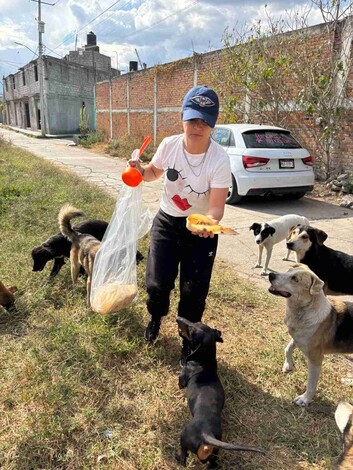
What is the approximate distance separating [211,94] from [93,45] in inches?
1860

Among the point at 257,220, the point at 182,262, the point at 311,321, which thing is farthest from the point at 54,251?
the point at 257,220

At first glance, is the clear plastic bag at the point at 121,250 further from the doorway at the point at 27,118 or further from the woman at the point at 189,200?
the doorway at the point at 27,118

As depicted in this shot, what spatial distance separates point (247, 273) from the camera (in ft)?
15.8

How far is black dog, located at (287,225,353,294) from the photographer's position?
11.7 feet

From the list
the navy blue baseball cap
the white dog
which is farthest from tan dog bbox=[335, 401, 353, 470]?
the white dog


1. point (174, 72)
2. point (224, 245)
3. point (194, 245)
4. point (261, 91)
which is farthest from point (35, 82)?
point (194, 245)

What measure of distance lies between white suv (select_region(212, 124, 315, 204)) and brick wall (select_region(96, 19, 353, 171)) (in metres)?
2.50

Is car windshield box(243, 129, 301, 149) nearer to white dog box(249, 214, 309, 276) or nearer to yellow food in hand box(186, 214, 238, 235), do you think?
white dog box(249, 214, 309, 276)

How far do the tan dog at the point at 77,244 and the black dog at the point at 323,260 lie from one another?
84.4 inches

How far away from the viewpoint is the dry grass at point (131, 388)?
7.14 ft

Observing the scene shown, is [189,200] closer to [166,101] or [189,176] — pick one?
[189,176]

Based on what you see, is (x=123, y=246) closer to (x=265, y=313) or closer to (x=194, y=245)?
(x=194, y=245)

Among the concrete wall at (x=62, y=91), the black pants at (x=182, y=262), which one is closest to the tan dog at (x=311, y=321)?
the black pants at (x=182, y=262)

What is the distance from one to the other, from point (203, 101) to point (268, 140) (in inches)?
235
